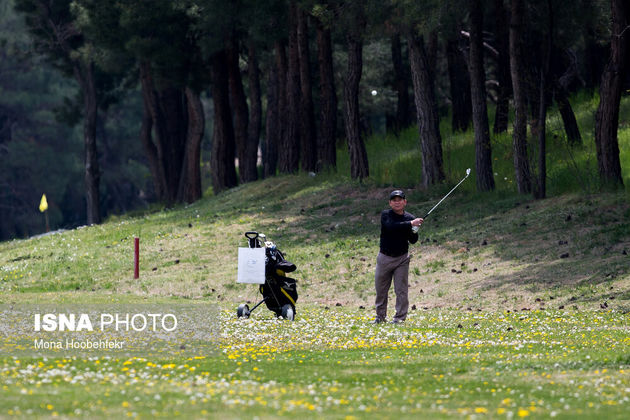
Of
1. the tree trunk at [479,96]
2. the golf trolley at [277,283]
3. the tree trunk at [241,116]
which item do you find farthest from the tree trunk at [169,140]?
the golf trolley at [277,283]

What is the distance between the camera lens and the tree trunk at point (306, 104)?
38969 millimetres

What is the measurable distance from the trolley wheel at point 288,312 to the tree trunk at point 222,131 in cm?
2726

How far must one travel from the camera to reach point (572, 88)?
4644 centimetres

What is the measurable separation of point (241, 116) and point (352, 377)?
35.9 metres

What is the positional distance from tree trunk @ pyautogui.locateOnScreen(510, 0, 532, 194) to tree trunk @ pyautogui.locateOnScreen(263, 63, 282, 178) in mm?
19369

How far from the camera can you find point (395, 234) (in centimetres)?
1680

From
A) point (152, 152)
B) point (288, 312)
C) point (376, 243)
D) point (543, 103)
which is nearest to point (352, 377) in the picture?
point (288, 312)

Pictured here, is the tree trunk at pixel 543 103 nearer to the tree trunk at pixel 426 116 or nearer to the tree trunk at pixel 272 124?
the tree trunk at pixel 426 116

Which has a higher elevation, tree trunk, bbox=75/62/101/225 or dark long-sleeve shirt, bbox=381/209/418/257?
tree trunk, bbox=75/62/101/225

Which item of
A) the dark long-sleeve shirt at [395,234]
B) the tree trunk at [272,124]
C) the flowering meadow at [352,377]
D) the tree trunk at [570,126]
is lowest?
the flowering meadow at [352,377]

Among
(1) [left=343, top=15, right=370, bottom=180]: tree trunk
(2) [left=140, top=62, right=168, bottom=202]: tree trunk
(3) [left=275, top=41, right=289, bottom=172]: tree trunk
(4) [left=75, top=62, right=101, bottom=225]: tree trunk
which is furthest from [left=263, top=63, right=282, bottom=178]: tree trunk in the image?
(1) [left=343, top=15, right=370, bottom=180]: tree trunk

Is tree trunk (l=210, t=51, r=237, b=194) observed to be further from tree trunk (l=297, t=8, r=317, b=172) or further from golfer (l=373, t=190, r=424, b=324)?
golfer (l=373, t=190, r=424, b=324)

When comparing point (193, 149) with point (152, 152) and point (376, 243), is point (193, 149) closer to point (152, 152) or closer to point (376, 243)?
point (152, 152)

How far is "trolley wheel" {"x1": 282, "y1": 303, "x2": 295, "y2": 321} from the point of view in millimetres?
17766
